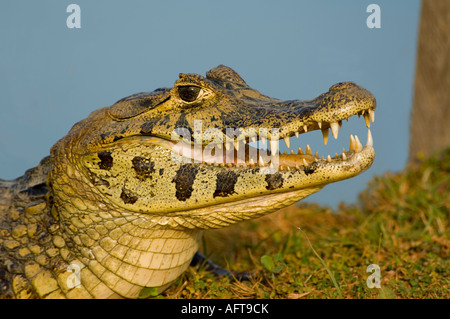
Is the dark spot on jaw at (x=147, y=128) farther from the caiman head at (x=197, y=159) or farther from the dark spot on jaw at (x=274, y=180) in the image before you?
the dark spot on jaw at (x=274, y=180)

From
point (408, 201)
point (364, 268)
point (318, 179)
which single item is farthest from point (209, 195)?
point (408, 201)

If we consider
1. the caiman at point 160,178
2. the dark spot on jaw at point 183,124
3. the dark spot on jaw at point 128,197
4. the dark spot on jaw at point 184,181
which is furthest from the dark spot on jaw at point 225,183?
the dark spot on jaw at point 128,197

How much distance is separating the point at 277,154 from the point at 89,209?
1.03m

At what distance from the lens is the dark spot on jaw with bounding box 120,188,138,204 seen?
2.40 metres

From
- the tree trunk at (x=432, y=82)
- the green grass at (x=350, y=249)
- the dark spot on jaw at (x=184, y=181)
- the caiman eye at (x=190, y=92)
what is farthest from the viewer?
the tree trunk at (x=432, y=82)

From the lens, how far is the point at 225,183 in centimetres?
232

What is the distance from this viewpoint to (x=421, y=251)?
11.2 feet

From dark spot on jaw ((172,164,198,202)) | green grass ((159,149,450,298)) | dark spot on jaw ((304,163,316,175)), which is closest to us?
dark spot on jaw ((304,163,316,175))

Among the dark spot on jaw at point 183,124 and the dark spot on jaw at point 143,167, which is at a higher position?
the dark spot on jaw at point 183,124

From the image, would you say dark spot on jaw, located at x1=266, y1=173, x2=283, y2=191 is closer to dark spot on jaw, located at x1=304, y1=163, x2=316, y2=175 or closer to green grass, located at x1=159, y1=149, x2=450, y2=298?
dark spot on jaw, located at x1=304, y1=163, x2=316, y2=175

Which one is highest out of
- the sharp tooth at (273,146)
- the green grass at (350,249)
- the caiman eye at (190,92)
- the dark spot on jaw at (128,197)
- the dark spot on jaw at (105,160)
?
the caiman eye at (190,92)

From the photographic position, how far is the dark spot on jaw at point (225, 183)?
2317 mm

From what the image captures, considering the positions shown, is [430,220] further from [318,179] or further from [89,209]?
[89,209]

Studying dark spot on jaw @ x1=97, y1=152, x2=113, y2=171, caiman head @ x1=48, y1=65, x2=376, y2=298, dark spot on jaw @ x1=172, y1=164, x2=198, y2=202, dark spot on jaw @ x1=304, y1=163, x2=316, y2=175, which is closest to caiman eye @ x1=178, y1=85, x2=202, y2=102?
caiman head @ x1=48, y1=65, x2=376, y2=298
